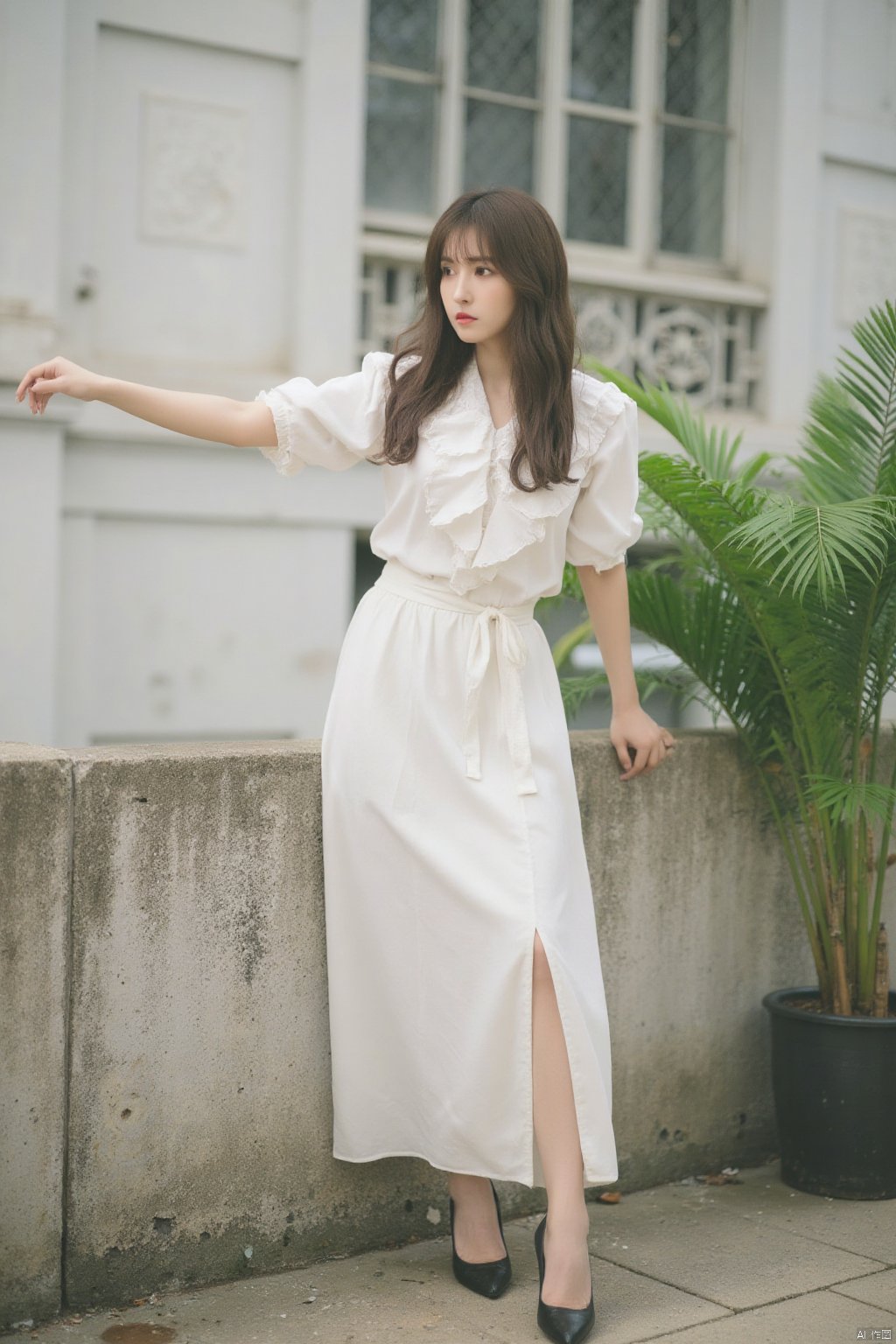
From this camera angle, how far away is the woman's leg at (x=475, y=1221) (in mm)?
3025

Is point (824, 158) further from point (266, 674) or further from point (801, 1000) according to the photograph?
point (801, 1000)

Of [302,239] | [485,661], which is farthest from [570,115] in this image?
[485,661]

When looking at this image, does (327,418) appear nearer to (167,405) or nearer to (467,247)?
(167,405)

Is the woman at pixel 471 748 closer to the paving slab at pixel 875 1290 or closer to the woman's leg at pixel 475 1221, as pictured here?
the woman's leg at pixel 475 1221

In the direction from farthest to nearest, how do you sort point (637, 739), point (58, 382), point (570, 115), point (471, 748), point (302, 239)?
point (570, 115), point (302, 239), point (637, 739), point (471, 748), point (58, 382)

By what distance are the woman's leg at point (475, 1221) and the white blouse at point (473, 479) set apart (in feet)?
3.86

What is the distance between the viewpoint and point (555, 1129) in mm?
2838

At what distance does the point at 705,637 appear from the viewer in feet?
12.3

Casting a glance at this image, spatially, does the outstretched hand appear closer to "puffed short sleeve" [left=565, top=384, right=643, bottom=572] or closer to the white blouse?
the white blouse

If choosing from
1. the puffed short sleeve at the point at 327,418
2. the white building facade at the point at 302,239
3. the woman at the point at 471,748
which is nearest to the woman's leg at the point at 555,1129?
the woman at the point at 471,748

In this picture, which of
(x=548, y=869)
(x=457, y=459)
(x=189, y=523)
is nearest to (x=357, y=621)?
(x=457, y=459)

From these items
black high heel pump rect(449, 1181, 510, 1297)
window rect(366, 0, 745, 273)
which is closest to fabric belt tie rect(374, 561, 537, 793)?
black high heel pump rect(449, 1181, 510, 1297)

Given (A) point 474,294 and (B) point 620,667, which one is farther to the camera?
(B) point 620,667

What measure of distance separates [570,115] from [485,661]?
604 cm
